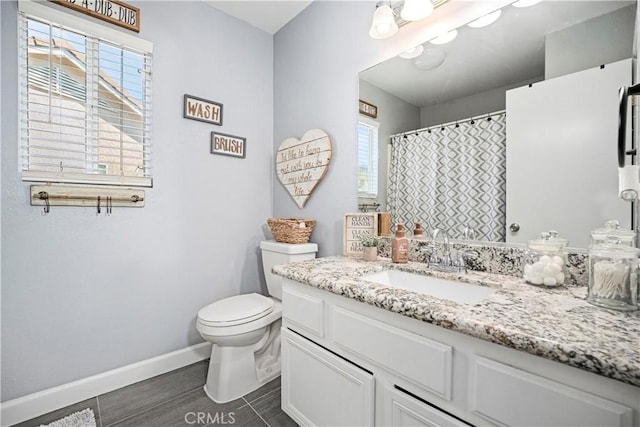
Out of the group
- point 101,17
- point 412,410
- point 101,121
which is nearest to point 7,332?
point 101,121

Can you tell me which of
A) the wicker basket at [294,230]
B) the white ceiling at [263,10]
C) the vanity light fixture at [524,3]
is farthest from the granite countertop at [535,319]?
the white ceiling at [263,10]

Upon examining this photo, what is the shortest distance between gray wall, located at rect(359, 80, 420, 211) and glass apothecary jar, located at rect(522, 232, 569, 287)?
0.78 m

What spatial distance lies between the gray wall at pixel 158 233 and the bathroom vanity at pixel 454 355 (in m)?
1.04

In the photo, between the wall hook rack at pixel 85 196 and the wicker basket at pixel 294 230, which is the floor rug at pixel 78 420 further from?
the wicker basket at pixel 294 230

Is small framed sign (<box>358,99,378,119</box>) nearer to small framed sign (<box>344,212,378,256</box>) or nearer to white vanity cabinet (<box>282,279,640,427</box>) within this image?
small framed sign (<box>344,212,378,256</box>)

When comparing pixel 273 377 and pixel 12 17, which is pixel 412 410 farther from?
pixel 12 17

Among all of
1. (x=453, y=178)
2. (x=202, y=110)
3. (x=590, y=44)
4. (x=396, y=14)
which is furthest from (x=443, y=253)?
(x=202, y=110)

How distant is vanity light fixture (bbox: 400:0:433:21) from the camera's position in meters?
1.38

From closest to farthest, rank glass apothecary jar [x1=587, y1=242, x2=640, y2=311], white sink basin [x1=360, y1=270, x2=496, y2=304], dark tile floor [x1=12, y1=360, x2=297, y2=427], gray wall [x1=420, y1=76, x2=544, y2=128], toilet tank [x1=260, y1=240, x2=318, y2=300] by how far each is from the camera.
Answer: glass apothecary jar [x1=587, y1=242, x2=640, y2=311], white sink basin [x1=360, y1=270, x2=496, y2=304], gray wall [x1=420, y1=76, x2=544, y2=128], dark tile floor [x1=12, y1=360, x2=297, y2=427], toilet tank [x1=260, y1=240, x2=318, y2=300]

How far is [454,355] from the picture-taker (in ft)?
2.63

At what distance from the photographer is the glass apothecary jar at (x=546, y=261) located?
3.31 ft

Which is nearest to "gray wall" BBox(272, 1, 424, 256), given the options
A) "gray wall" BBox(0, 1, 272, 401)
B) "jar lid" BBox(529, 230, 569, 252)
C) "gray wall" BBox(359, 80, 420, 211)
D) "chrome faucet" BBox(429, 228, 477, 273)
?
"gray wall" BBox(359, 80, 420, 211)

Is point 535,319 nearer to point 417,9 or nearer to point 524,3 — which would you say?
point 524,3

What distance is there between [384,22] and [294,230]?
1.31m
